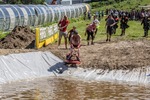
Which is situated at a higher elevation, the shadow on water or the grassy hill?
the shadow on water

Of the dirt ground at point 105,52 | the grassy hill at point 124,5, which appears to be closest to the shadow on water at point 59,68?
→ the dirt ground at point 105,52

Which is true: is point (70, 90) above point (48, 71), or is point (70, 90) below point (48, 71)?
above

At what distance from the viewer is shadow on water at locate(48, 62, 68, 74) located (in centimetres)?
2027

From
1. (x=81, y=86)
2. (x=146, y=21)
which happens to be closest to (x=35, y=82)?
(x=81, y=86)

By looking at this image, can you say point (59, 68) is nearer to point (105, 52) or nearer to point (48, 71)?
point (48, 71)

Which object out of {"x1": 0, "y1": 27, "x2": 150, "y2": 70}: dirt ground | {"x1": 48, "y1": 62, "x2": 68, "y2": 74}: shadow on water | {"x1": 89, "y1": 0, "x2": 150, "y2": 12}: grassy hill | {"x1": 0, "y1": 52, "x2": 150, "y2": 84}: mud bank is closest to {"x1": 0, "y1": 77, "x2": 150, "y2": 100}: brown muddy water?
{"x1": 0, "y1": 52, "x2": 150, "y2": 84}: mud bank

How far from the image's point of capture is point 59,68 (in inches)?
808

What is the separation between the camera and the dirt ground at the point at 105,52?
68.0 feet

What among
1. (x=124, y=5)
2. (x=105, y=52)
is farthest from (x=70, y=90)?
(x=124, y=5)

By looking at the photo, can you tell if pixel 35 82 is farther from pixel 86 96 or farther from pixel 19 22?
pixel 19 22

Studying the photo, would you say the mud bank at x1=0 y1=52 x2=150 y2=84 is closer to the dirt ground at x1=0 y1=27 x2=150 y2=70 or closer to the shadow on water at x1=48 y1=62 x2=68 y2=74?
the shadow on water at x1=48 y1=62 x2=68 y2=74

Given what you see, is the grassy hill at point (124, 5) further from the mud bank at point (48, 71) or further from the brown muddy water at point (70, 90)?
the brown muddy water at point (70, 90)

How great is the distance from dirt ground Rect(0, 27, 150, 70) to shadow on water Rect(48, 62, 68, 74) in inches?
31.4

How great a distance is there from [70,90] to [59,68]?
4.28 metres
